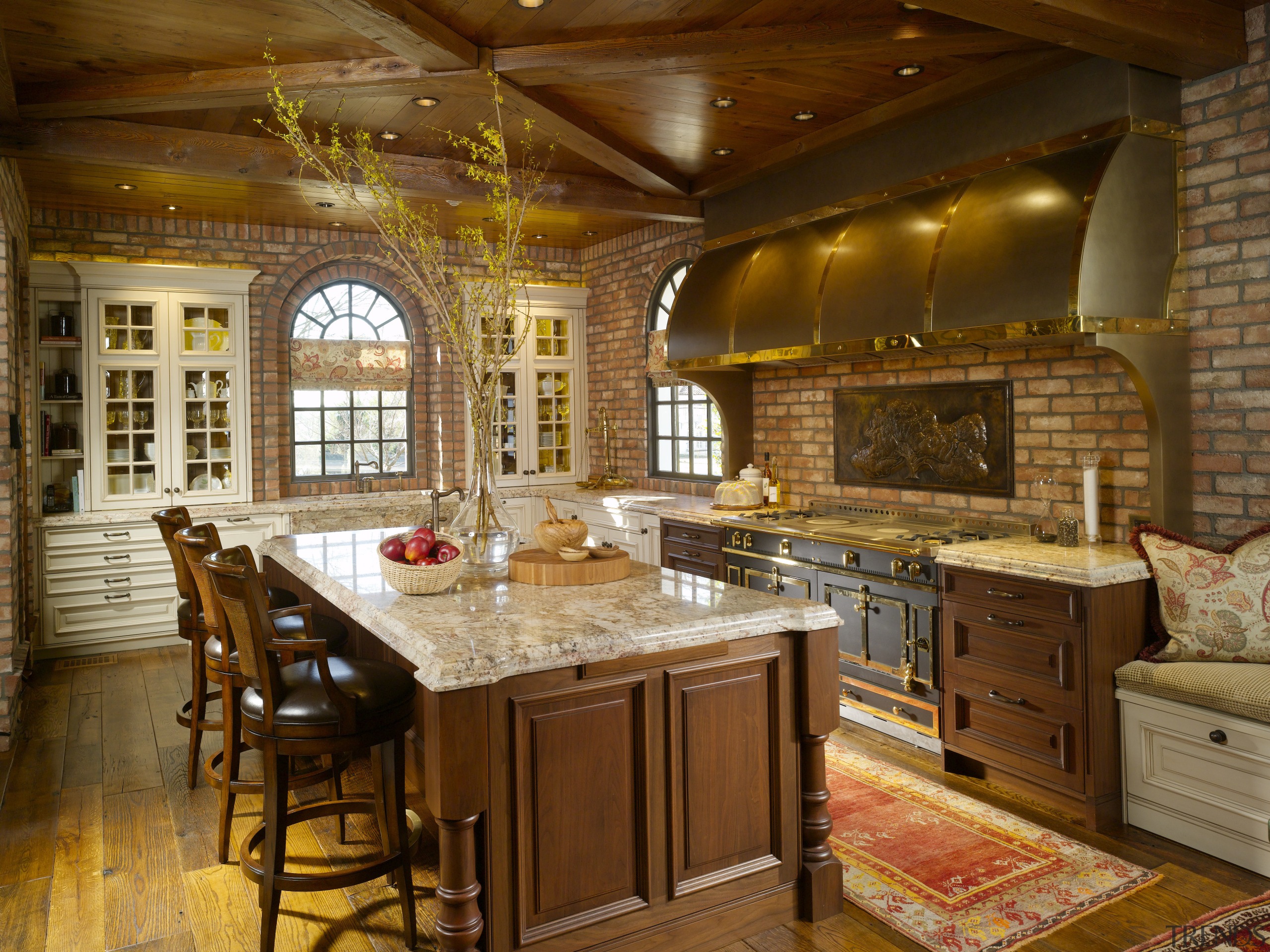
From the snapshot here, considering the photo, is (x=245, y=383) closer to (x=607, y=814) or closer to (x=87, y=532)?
(x=87, y=532)

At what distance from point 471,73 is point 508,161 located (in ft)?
4.83

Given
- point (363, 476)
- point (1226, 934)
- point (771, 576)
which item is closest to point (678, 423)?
point (771, 576)

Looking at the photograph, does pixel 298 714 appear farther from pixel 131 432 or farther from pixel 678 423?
pixel 131 432

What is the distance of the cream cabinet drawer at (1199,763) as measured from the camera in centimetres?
276

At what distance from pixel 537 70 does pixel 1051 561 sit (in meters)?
2.82

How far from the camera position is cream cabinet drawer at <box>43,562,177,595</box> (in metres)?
5.70

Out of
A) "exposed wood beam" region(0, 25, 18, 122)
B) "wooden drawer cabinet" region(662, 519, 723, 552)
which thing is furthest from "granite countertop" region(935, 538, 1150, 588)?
"exposed wood beam" region(0, 25, 18, 122)

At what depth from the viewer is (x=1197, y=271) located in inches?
132

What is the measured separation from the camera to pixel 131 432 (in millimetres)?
6051

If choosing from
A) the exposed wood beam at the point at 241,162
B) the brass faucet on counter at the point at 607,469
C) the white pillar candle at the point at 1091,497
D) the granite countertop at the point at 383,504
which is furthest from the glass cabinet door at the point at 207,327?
the white pillar candle at the point at 1091,497

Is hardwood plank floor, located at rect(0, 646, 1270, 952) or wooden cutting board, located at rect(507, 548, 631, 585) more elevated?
wooden cutting board, located at rect(507, 548, 631, 585)

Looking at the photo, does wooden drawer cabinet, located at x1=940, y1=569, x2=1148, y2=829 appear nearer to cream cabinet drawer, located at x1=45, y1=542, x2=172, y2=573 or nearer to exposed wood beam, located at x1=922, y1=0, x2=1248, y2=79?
exposed wood beam, located at x1=922, y1=0, x2=1248, y2=79

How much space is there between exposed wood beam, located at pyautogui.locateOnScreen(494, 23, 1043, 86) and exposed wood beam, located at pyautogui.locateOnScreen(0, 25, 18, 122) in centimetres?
185

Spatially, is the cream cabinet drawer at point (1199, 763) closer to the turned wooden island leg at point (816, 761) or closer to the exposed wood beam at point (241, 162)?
the turned wooden island leg at point (816, 761)
